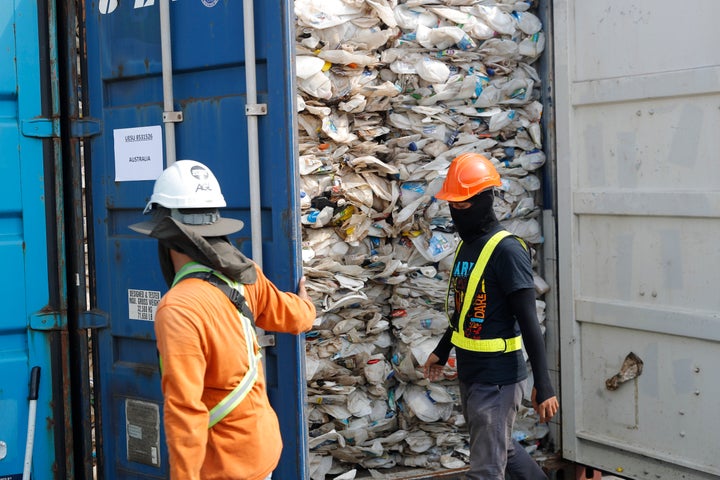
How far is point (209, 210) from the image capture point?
2957 millimetres

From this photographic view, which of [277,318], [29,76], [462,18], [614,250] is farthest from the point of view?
[462,18]

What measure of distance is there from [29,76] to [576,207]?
2.78 m

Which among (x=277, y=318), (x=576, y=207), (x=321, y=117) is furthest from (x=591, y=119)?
(x=277, y=318)

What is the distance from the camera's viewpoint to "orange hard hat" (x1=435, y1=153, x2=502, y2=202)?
Answer: 3.99m

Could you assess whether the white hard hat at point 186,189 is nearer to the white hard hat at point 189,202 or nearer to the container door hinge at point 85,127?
the white hard hat at point 189,202

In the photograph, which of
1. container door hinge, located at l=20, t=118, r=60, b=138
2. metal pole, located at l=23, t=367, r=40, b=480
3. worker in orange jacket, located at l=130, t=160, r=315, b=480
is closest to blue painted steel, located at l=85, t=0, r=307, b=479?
container door hinge, located at l=20, t=118, r=60, b=138

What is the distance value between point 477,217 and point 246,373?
1.54 meters

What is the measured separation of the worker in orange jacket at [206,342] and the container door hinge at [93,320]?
3.12ft

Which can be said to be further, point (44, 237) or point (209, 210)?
point (44, 237)

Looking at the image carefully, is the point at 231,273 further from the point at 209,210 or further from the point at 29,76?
the point at 29,76

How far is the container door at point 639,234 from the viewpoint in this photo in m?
4.20

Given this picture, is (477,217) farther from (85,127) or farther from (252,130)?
(85,127)

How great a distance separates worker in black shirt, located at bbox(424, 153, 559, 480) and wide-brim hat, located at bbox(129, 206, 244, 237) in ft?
4.46

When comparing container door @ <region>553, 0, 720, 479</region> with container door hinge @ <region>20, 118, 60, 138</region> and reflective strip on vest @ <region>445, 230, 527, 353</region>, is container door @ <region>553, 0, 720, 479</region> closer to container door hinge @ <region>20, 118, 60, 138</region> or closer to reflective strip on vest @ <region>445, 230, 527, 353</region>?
reflective strip on vest @ <region>445, 230, 527, 353</region>
